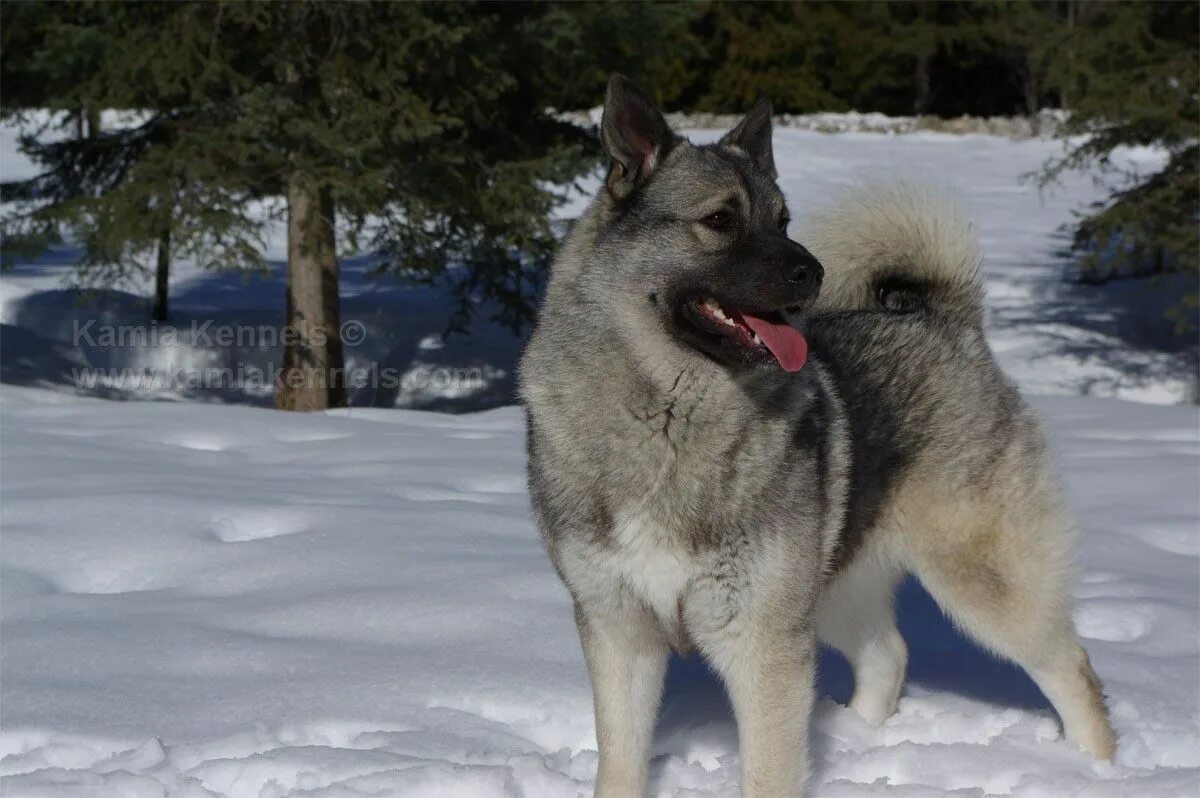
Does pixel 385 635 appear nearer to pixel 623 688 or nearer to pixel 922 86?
pixel 623 688

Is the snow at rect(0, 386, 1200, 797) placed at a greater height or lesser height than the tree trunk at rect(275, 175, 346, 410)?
lesser

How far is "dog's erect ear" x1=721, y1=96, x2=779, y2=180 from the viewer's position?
113 inches

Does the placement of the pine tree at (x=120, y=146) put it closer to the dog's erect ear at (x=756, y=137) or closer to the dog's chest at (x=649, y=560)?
the dog's erect ear at (x=756, y=137)

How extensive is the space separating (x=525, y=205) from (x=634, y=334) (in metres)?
6.41

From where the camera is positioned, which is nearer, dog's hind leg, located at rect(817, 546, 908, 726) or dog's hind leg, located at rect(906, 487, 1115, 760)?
dog's hind leg, located at rect(906, 487, 1115, 760)

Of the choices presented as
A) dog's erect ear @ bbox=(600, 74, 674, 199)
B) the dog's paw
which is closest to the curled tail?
dog's erect ear @ bbox=(600, 74, 674, 199)

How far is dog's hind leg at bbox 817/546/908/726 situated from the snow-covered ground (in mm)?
85

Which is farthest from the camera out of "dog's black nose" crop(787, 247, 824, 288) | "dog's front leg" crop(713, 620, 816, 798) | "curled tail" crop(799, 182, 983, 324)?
"curled tail" crop(799, 182, 983, 324)

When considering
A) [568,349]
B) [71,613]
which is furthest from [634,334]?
[71,613]

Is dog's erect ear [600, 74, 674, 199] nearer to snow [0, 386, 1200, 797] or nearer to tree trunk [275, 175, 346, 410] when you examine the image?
snow [0, 386, 1200, 797]

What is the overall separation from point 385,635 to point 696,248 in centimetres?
173

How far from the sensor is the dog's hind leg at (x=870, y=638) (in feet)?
11.2

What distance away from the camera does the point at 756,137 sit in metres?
2.91

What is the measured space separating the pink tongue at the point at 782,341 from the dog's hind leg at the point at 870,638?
96 cm
